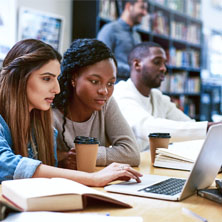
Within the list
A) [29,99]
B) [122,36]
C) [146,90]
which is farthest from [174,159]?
[122,36]

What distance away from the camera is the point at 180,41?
209 inches

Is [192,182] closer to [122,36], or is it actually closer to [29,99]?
[29,99]

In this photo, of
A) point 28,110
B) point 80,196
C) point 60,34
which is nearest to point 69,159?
point 28,110

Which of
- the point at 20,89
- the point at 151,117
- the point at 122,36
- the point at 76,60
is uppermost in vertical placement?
the point at 122,36

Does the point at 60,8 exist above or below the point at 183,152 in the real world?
above

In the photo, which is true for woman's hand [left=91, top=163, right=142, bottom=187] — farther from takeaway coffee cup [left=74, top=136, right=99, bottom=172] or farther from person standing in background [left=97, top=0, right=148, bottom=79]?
person standing in background [left=97, top=0, right=148, bottom=79]

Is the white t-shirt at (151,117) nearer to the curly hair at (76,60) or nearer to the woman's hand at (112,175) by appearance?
the curly hair at (76,60)

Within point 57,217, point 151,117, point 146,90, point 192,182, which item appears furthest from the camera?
point 146,90

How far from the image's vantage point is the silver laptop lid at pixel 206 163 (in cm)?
90

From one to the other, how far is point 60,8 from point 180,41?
215 cm

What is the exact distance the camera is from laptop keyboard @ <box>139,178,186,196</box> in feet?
3.24

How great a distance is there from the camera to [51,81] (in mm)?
1325

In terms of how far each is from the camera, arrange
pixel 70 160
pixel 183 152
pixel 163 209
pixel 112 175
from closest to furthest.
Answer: pixel 163 209 → pixel 112 175 → pixel 70 160 → pixel 183 152

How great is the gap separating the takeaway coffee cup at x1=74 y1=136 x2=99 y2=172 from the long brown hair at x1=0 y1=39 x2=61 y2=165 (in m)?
0.18
